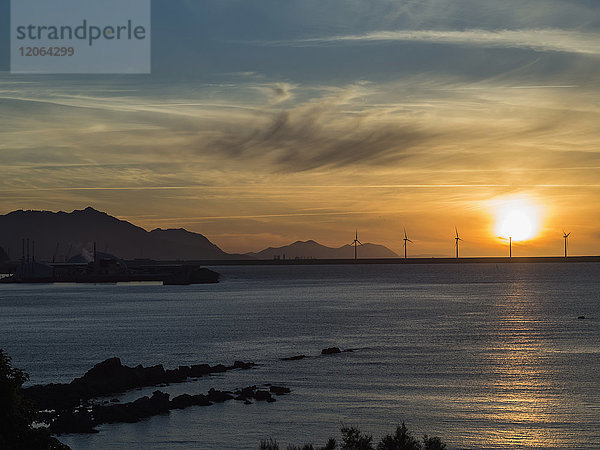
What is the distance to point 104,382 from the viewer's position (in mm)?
61250

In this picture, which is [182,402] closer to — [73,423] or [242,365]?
[73,423]

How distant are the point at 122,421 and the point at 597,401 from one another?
35.9 meters

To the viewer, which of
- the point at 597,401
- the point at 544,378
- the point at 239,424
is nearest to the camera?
the point at 239,424

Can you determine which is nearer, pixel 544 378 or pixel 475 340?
pixel 544 378

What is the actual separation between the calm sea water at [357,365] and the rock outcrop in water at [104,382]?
2103 mm

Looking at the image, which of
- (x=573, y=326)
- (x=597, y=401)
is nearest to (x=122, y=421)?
(x=597, y=401)

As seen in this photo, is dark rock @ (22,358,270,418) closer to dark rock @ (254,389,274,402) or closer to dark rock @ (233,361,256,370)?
dark rock @ (233,361,256,370)

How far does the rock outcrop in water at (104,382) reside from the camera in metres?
56.1

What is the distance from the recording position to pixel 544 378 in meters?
69.1

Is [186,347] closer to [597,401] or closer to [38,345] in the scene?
[38,345]

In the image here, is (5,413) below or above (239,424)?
above

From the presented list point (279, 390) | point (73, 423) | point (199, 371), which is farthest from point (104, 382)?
point (279, 390)

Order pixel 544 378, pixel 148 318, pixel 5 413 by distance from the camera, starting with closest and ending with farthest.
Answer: pixel 5 413, pixel 544 378, pixel 148 318

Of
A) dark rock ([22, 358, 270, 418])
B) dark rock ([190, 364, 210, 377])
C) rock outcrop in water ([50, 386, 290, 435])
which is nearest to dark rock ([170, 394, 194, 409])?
rock outcrop in water ([50, 386, 290, 435])
